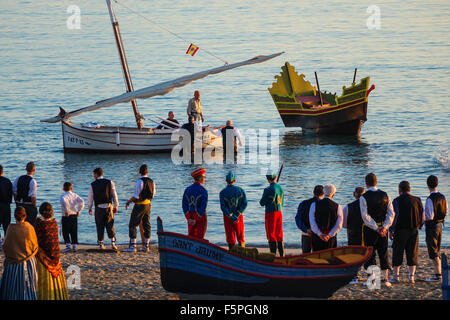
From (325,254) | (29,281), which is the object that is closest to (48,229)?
(29,281)

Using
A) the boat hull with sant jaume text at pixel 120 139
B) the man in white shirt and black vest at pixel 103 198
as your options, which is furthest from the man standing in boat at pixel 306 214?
the boat hull with sant jaume text at pixel 120 139

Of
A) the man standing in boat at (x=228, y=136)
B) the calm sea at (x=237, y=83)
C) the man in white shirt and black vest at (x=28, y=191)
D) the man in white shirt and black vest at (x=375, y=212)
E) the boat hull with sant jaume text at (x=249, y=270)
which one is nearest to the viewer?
the boat hull with sant jaume text at (x=249, y=270)

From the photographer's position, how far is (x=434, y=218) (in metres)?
13.1

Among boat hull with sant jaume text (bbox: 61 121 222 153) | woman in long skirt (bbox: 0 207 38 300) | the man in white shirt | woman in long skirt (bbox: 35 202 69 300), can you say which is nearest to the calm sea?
boat hull with sant jaume text (bbox: 61 121 222 153)

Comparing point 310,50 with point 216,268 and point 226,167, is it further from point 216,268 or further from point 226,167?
point 216,268

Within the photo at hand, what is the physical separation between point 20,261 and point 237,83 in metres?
48.6

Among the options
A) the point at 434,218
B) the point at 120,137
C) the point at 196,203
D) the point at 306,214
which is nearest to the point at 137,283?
Answer: the point at 196,203

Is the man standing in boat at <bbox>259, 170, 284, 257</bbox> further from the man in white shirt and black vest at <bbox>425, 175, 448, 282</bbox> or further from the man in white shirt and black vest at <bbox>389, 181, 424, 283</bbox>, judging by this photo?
the man in white shirt and black vest at <bbox>425, 175, 448, 282</bbox>

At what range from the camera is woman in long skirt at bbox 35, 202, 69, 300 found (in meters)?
11.5

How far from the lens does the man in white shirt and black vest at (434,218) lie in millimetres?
12950

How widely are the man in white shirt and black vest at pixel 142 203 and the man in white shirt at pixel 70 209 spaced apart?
0.93 metres

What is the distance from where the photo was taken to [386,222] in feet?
41.5

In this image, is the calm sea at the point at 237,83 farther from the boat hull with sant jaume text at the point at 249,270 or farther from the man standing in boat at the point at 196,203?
the boat hull with sant jaume text at the point at 249,270

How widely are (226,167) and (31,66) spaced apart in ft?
134
